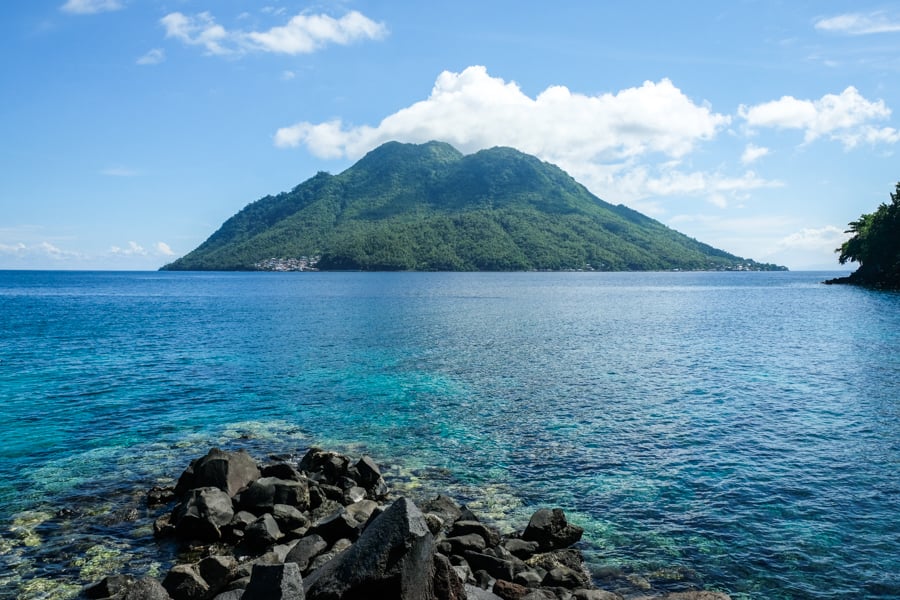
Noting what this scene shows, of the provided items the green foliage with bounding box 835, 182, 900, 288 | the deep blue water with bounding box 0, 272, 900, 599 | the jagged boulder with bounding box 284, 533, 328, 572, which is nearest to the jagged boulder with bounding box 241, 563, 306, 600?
the jagged boulder with bounding box 284, 533, 328, 572

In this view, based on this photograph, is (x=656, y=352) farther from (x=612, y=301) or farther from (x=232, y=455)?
(x=612, y=301)

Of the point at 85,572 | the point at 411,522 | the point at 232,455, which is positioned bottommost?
the point at 85,572

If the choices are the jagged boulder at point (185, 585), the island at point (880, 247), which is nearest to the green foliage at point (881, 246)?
the island at point (880, 247)

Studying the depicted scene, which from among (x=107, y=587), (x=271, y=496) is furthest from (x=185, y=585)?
(x=271, y=496)

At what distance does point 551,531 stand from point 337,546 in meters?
7.31

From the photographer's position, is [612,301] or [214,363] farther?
[612,301]

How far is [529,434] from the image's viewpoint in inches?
1307

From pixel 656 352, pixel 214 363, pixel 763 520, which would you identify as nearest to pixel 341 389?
pixel 214 363

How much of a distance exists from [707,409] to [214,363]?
46.0 metres

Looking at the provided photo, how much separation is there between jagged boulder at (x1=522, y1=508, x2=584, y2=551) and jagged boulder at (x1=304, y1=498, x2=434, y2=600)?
25.1 ft

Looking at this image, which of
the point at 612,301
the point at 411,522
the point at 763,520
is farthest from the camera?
the point at 612,301

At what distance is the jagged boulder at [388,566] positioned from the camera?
12578mm

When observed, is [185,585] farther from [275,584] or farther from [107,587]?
[275,584]

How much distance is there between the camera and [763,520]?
21703mm
